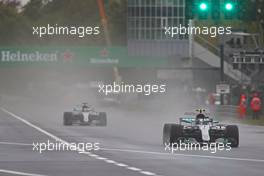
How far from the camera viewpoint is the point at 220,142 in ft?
92.8

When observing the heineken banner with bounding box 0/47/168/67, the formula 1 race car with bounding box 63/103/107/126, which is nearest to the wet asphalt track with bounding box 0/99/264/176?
the formula 1 race car with bounding box 63/103/107/126

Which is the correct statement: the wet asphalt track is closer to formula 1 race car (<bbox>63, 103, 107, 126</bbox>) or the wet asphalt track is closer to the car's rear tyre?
the car's rear tyre

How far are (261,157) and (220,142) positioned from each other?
162 inches

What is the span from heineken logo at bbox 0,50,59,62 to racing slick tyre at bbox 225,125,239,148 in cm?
6293

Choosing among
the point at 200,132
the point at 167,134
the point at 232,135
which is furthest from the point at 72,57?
the point at 200,132

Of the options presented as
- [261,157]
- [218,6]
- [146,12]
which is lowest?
[261,157]

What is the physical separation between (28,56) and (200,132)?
2545 inches

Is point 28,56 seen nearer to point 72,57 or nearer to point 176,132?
point 72,57

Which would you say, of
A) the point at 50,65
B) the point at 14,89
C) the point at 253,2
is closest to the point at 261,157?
the point at 253,2

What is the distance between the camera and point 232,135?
2814 cm

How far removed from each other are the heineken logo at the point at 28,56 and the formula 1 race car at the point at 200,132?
6295cm

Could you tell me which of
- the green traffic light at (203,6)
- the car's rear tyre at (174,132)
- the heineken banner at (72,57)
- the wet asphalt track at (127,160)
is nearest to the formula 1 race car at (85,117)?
the green traffic light at (203,6)

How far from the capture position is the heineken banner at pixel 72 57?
3585 inches

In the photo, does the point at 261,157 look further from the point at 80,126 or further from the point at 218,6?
the point at 80,126
